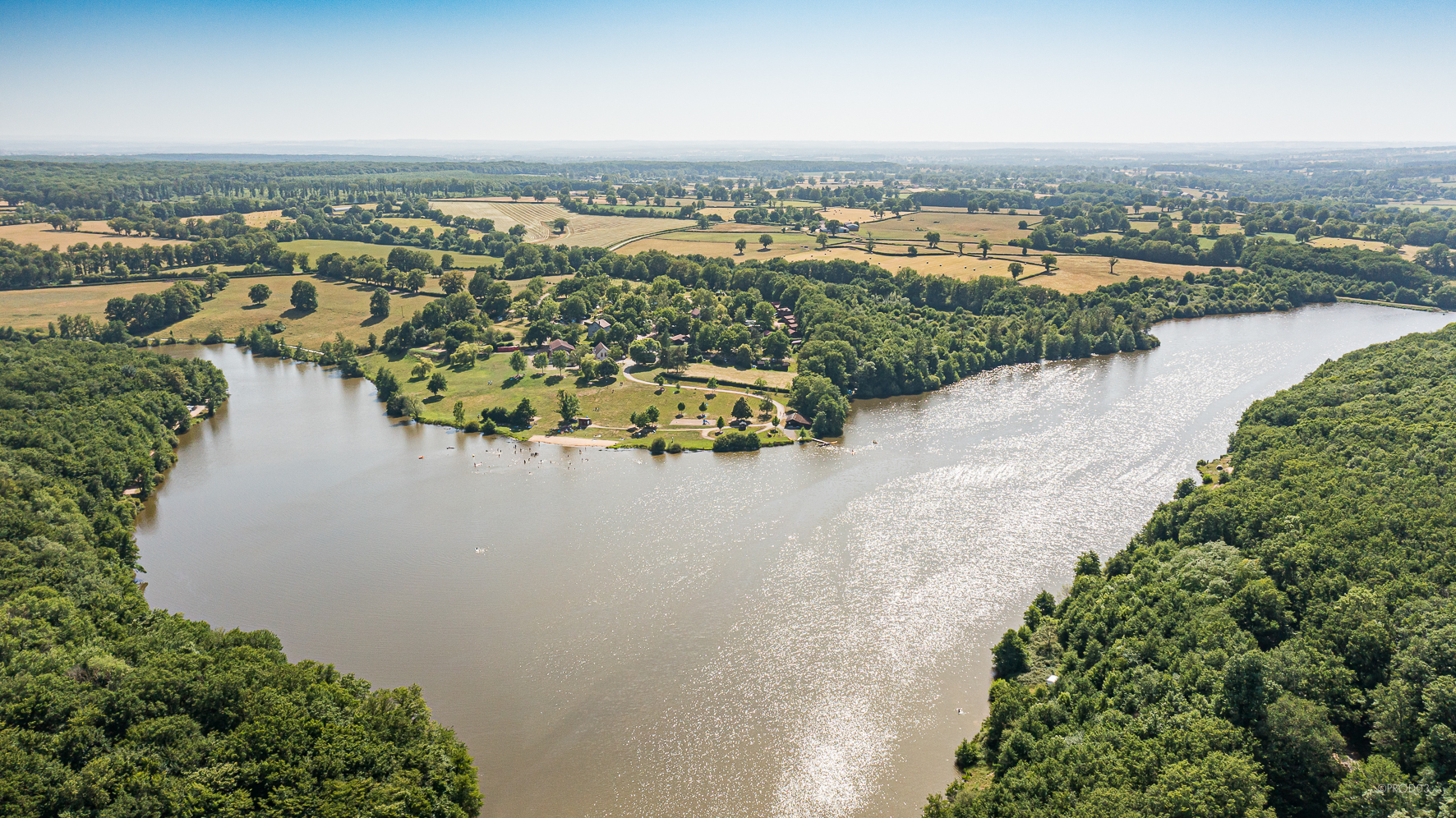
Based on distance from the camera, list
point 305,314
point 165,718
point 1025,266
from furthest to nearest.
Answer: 1. point 1025,266
2. point 305,314
3. point 165,718

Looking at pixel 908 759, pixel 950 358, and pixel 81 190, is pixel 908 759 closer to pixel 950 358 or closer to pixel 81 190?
pixel 950 358

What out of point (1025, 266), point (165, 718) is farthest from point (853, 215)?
point (165, 718)

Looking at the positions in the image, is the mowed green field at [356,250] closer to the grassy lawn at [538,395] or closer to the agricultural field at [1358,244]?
the grassy lawn at [538,395]

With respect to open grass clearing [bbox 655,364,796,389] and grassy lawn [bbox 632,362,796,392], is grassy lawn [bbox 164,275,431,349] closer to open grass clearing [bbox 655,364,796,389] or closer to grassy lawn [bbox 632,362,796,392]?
grassy lawn [bbox 632,362,796,392]

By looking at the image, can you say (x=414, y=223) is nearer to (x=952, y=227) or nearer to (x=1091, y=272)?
(x=952, y=227)

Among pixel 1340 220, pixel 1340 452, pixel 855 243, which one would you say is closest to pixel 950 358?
pixel 1340 452
